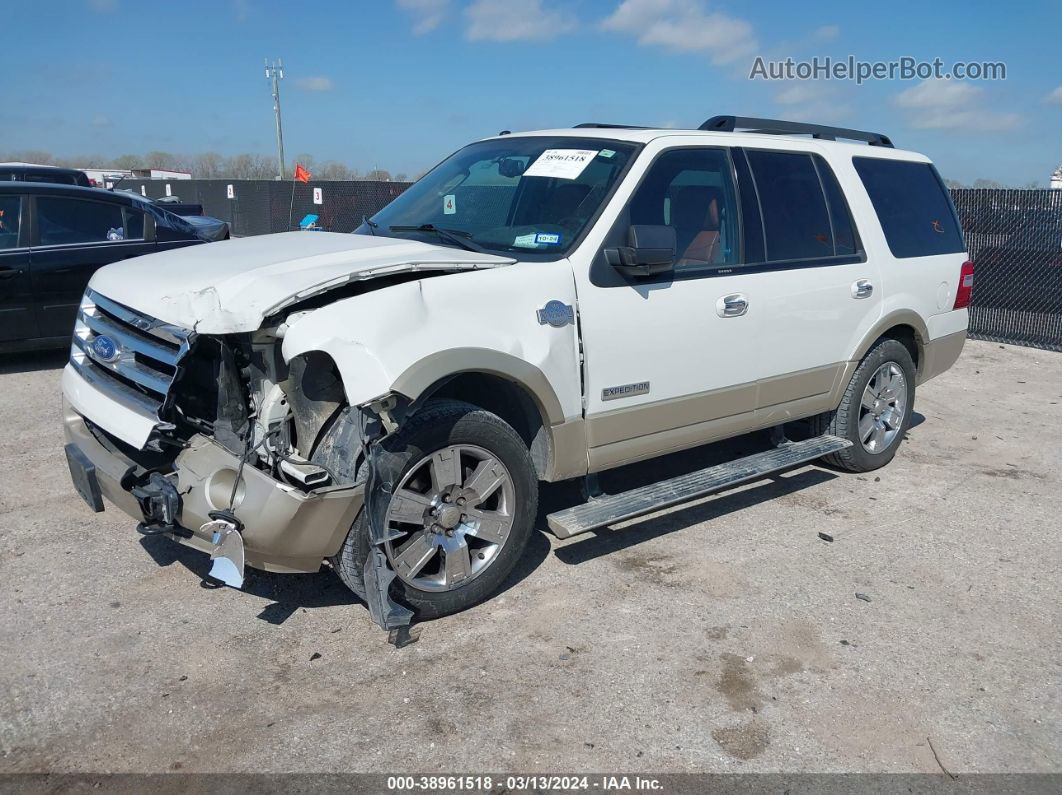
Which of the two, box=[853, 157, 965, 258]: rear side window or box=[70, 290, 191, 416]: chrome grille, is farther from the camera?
box=[853, 157, 965, 258]: rear side window

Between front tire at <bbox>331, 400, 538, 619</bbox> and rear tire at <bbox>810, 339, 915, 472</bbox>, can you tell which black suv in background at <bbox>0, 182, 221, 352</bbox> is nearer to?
front tire at <bbox>331, 400, 538, 619</bbox>

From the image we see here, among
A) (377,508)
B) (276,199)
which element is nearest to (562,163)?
(377,508)

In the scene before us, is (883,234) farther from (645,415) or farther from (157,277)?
(157,277)

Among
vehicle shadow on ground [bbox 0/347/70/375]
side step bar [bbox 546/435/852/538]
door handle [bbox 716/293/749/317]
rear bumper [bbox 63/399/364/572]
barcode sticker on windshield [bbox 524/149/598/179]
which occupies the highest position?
barcode sticker on windshield [bbox 524/149/598/179]

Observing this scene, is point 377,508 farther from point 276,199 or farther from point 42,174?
point 276,199

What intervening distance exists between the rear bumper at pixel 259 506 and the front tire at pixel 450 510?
0.41 feet

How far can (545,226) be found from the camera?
14.2ft

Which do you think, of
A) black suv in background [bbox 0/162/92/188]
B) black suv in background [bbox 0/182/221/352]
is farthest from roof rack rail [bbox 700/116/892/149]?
black suv in background [bbox 0/162/92/188]

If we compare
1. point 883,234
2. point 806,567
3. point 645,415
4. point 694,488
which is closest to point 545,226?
point 645,415

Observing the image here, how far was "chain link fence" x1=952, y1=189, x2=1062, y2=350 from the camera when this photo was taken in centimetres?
1054

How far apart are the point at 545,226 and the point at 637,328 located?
2.22 ft

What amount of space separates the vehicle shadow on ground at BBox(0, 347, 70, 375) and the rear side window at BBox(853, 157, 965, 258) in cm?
745

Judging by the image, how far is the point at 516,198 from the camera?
4605 millimetres

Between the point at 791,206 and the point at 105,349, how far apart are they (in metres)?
3.77
